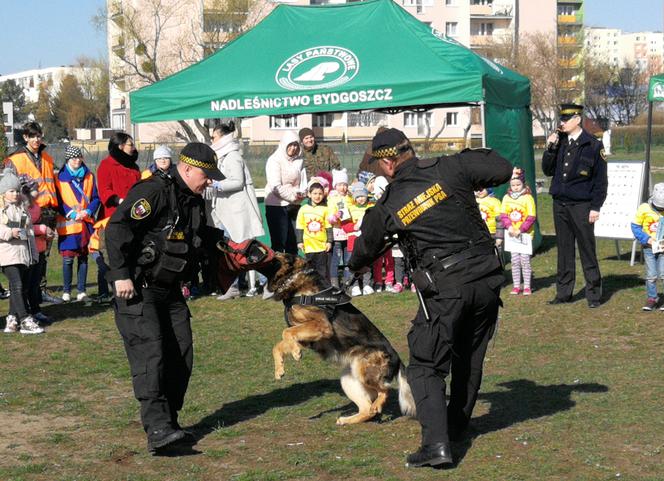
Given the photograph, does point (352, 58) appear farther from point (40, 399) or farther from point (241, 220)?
point (40, 399)

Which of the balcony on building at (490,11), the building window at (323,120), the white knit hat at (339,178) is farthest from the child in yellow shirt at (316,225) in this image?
the balcony on building at (490,11)

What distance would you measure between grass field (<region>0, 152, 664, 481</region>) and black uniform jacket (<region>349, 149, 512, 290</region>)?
1.24 meters

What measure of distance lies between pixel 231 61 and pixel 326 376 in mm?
6970

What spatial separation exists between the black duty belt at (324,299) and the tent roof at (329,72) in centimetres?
611

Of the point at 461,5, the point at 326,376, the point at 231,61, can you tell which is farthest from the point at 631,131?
the point at 326,376

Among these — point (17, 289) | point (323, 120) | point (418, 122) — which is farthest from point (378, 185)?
point (418, 122)

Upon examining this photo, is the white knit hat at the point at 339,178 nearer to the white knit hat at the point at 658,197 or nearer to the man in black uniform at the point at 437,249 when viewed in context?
the white knit hat at the point at 658,197

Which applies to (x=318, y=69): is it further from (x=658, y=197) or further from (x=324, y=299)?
(x=324, y=299)

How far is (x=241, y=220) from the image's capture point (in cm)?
1195

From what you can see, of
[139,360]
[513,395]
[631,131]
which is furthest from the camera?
[631,131]

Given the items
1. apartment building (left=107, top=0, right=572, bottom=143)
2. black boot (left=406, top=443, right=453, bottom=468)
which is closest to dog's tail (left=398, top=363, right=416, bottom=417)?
black boot (left=406, top=443, right=453, bottom=468)

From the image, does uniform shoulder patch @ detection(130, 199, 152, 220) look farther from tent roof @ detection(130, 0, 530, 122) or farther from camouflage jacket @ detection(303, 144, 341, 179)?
camouflage jacket @ detection(303, 144, 341, 179)

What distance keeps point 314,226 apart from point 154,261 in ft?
19.8

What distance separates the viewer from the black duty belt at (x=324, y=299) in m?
6.70
